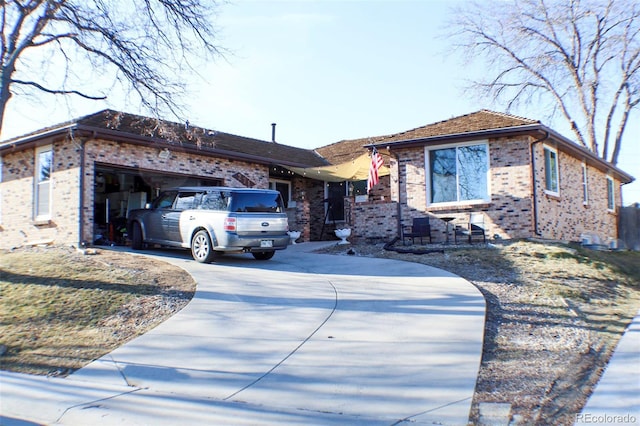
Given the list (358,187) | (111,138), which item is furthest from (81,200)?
(358,187)

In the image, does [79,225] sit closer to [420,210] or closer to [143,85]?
[143,85]

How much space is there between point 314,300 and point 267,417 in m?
3.99

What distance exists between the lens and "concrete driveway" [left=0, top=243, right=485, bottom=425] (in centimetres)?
479

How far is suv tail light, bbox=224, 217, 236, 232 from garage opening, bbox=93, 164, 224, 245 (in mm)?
4799

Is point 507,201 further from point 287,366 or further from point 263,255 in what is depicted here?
point 287,366

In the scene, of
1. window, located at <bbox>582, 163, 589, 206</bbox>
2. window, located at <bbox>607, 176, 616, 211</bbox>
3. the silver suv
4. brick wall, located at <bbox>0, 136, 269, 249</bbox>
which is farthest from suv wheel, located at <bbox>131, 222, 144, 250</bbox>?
window, located at <bbox>607, 176, 616, 211</bbox>

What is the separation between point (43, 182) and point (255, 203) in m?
7.05

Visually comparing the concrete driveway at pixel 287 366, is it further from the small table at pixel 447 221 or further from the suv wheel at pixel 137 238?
the small table at pixel 447 221

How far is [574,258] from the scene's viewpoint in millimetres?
11969

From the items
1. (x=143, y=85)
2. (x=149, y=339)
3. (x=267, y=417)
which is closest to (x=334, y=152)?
(x=143, y=85)

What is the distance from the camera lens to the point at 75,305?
27.1 ft

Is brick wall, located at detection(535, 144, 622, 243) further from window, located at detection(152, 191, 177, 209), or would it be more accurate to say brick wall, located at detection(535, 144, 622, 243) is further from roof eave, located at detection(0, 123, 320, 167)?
window, located at detection(152, 191, 177, 209)

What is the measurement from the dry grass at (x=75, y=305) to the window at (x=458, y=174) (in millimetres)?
8120

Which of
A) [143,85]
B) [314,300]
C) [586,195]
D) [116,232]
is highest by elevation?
[143,85]
